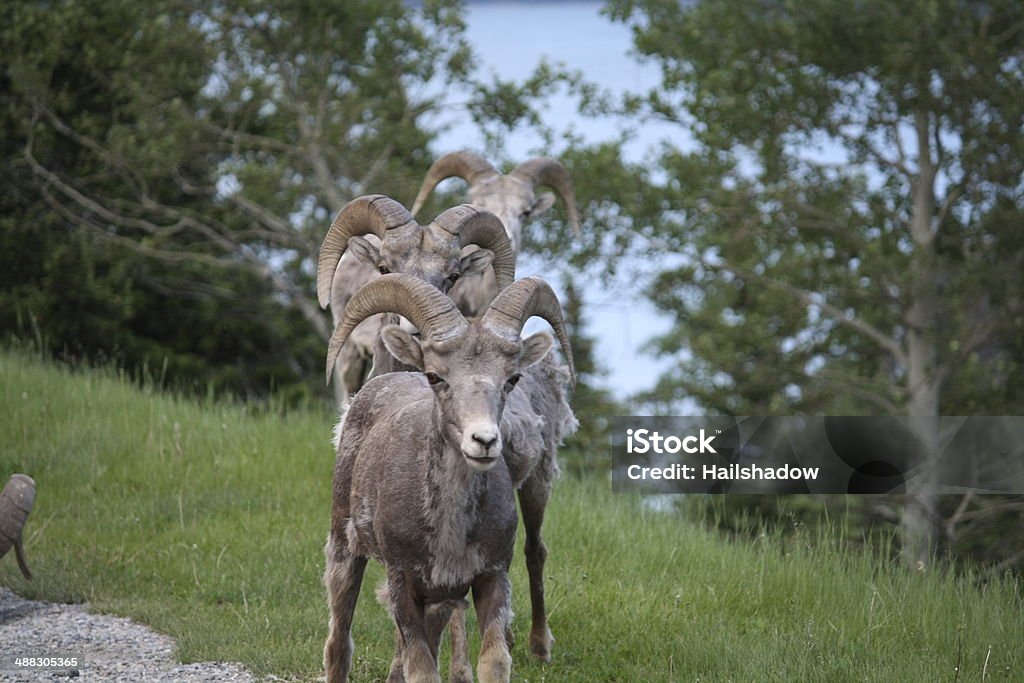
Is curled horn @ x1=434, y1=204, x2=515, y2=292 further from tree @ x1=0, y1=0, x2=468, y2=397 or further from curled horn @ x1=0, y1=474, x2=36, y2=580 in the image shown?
tree @ x1=0, y1=0, x2=468, y2=397

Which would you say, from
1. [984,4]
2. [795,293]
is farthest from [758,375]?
[984,4]

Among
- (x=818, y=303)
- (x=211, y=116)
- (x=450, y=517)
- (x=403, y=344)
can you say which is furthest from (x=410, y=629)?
Answer: (x=211, y=116)

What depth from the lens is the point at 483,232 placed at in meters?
8.16

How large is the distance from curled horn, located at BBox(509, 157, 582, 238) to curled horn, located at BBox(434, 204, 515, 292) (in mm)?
2406

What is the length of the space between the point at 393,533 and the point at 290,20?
15.9m

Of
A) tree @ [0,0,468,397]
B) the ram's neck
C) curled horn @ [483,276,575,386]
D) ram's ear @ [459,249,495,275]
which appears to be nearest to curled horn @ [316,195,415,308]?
ram's ear @ [459,249,495,275]

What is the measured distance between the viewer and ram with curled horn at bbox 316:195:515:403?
26.2 ft

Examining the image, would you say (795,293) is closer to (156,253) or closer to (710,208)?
(710,208)

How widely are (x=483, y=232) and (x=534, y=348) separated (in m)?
2.36

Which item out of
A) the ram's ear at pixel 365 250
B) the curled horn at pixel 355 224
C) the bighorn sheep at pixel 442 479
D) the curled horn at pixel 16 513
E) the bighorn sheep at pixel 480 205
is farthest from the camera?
the bighorn sheep at pixel 480 205

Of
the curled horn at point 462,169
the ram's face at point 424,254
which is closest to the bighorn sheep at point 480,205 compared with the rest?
the curled horn at point 462,169

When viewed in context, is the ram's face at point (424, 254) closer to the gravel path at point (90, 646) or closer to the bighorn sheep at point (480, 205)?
the bighorn sheep at point (480, 205)

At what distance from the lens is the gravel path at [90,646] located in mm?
7391

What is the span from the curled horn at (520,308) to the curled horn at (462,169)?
4495mm
